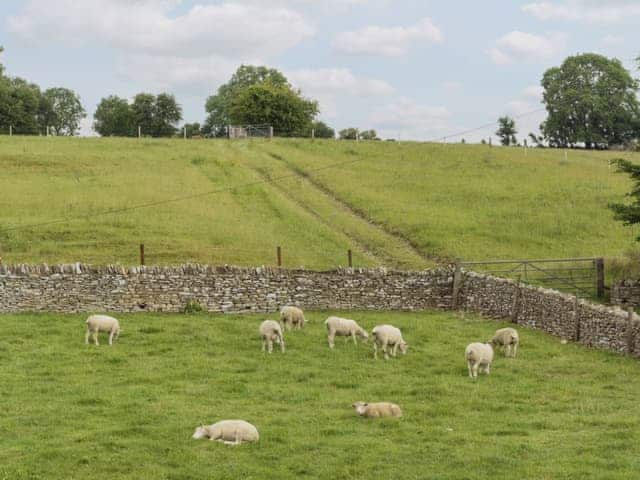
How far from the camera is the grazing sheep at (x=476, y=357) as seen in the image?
67.2 ft

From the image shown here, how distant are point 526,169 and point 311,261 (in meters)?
33.2

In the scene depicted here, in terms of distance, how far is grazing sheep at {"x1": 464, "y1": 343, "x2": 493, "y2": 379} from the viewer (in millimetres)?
20484

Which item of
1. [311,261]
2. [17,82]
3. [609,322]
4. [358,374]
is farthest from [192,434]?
[17,82]

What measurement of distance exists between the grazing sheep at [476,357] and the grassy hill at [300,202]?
639 inches

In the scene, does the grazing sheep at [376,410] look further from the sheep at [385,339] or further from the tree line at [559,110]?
the tree line at [559,110]

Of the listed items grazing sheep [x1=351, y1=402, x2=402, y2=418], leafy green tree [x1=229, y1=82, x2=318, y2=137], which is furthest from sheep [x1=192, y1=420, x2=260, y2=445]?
leafy green tree [x1=229, y1=82, x2=318, y2=137]

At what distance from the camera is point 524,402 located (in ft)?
59.6

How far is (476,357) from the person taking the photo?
20.5m

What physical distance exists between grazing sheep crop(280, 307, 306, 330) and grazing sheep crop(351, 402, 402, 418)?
9.53 meters

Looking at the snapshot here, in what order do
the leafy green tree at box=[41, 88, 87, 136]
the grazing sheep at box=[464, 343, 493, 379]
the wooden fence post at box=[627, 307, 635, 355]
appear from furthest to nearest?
the leafy green tree at box=[41, 88, 87, 136], the wooden fence post at box=[627, 307, 635, 355], the grazing sheep at box=[464, 343, 493, 379]

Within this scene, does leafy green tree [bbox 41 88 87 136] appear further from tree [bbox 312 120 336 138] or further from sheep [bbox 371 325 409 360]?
sheep [bbox 371 325 409 360]

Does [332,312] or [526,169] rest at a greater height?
[526,169]

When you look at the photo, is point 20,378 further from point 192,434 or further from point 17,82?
point 17,82

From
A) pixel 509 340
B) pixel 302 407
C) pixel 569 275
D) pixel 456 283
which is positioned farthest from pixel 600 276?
pixel 302 407
